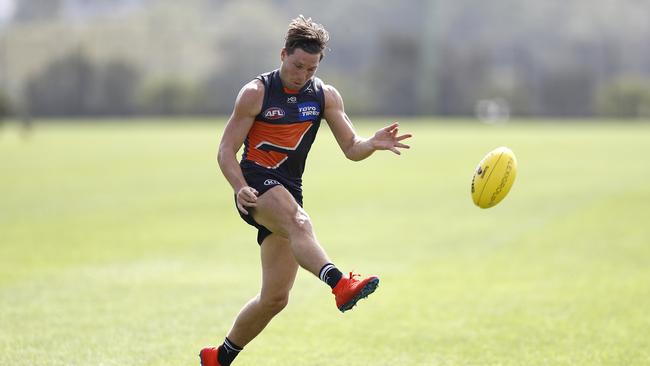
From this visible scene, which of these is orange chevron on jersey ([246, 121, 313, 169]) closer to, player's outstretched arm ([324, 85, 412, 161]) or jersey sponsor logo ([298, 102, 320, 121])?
jersey sponsor logo ([298, 102, 320, 121])

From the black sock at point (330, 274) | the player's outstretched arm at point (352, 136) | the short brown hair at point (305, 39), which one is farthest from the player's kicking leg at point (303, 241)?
the short brown hair at point (305, 39)

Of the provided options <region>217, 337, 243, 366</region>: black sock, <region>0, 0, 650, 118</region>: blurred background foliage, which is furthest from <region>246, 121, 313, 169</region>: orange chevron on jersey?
<region>0, 0, 650, 118</region>: blurred background foliage

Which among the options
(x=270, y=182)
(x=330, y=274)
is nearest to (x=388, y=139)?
(x=270, y=182)

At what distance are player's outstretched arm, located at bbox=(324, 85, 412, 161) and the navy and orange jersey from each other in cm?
16

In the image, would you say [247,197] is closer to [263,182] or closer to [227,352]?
[263,182]

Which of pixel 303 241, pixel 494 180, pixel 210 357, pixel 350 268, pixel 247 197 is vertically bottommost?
pixel 350 268

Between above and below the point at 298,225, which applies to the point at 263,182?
above

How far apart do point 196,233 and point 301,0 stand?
343 feet

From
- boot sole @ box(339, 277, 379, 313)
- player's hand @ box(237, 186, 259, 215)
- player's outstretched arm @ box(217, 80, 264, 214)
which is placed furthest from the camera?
player's outstretched arm @ box(217, 80, 264, 214)

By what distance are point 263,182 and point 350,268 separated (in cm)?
603

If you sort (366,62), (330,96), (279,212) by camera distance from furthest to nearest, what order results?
1. (366,62)
2. (330,96)
3. (279,212)

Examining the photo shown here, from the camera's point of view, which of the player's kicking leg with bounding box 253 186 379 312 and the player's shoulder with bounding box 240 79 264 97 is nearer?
the player's kicking leg with bounding box 253 186 379 312

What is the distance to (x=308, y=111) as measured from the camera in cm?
695

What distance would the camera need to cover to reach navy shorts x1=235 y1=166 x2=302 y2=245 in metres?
6.75
